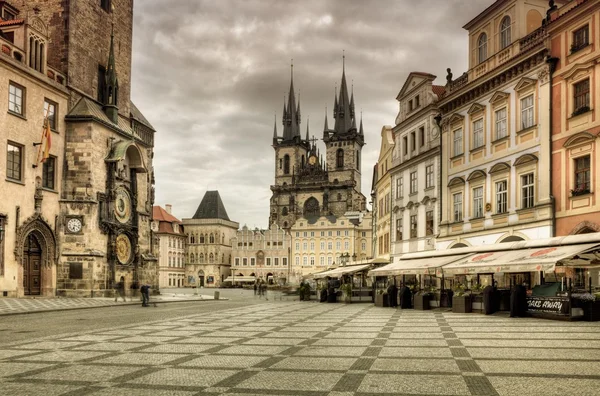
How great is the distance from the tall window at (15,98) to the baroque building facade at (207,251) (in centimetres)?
Answer: 9709

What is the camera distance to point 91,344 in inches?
518

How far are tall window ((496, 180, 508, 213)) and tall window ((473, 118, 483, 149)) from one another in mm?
2782

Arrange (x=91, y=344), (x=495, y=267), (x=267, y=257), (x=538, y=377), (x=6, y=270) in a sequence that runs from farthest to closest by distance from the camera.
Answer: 1. (x=267, y=257)
2. (x=6, y=270)
3. (x=495, y=267)
4. (x=91, y=344)
5. (x=538, y=377)

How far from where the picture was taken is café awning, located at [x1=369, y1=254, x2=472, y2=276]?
25781 mm

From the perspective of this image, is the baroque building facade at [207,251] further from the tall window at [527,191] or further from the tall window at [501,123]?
the tall window at [527,191]

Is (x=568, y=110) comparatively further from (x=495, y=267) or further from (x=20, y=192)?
(x=20, y=192)

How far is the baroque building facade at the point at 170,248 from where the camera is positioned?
11919 centimetres

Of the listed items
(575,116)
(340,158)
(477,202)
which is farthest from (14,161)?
(340,158)

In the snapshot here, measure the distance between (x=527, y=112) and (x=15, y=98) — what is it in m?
24.9

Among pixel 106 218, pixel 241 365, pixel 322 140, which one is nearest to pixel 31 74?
pixel 106 218

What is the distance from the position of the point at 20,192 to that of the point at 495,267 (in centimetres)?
2390

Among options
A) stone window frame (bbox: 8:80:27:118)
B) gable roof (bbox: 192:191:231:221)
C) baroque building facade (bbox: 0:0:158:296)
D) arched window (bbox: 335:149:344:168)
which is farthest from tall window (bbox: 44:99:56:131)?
arched window (bbox: 335:149:344:168)

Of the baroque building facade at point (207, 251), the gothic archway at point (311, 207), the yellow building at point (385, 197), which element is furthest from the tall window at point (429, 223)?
the gothic archway at point (311, 207)

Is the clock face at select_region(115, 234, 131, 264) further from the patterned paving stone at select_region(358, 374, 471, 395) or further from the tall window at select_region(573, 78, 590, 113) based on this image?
the patterned paving stone at select_region(358, 374, 471, 395)
